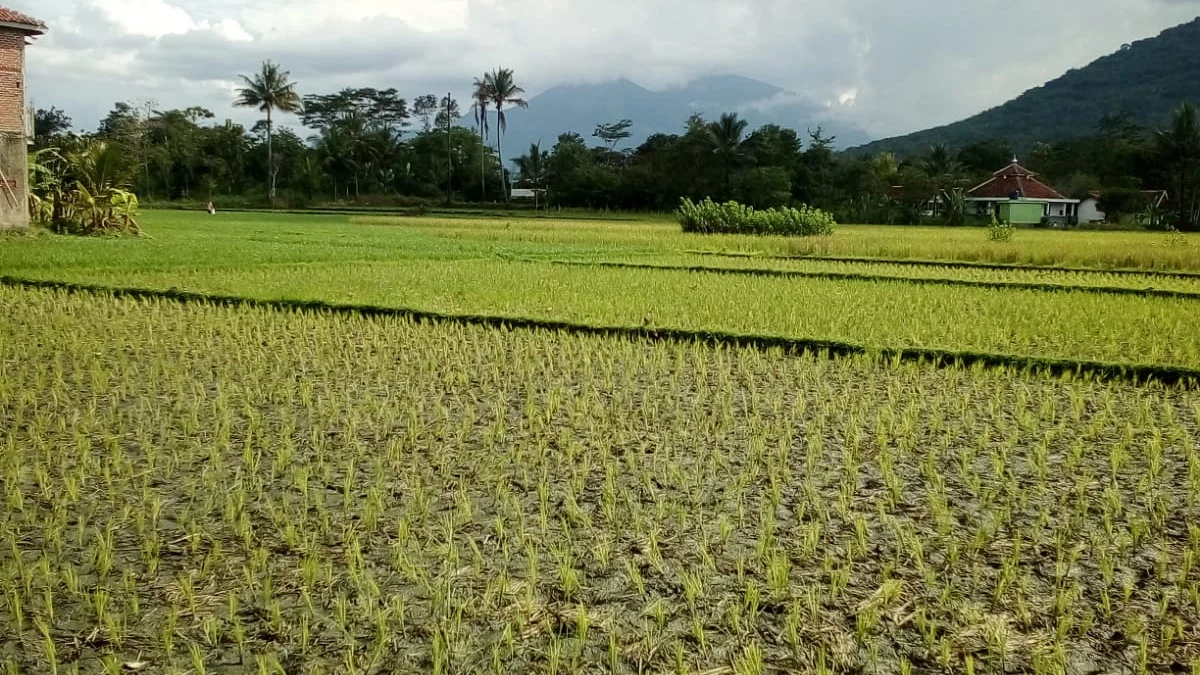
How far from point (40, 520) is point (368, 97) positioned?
61695 mm

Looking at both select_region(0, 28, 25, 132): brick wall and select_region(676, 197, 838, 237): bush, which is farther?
select_region(676, 197, 838, 237): bush

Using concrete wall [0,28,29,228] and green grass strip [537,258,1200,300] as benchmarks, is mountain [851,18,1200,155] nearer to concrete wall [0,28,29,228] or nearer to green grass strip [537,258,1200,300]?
green grass strip [537,258,1200,300]

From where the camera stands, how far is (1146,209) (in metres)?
39.2

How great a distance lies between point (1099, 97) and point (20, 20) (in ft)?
229

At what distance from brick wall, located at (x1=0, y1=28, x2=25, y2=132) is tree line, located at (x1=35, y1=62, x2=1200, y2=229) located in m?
22.7

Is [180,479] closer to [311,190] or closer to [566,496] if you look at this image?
[566,496]

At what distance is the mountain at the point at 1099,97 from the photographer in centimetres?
6631

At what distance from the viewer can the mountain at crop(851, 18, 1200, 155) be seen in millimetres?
66312

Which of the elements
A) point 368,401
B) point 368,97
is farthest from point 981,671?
point 368,97

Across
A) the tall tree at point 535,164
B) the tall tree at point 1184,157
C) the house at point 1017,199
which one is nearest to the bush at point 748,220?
the house at point 1017,199

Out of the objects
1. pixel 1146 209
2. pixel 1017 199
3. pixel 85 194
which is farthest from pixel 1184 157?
pixel 85 194

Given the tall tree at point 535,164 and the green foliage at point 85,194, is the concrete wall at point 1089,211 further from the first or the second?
the green foliage at point 85,194

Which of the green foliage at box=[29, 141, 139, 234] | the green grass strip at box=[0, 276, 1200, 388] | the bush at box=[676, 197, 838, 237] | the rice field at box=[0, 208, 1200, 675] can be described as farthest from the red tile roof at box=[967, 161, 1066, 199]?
the green grass strip at box=[0, 276, 1200, 388]

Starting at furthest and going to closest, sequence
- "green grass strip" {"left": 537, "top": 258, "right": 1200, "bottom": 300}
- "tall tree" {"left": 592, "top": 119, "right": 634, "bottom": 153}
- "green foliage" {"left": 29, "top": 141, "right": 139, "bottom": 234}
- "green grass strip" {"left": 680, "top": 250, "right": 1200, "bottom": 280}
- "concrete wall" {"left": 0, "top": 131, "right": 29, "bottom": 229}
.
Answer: "tall tree" {"left": 592, "top": 119, "right": 634, "bottom": 153} → "green foliage" {"left": 29, "top": 141, "right": 139, "bottom": 234} → "concrete wall" {"left": 0, "top": 131, "right": 29, "bottom": 229} → "green grass strip" {"left": 680, "top": 250, "right": 1200, "bottom": 280} → "green grass strip" {"left": 537, "top": 258, "right": 1200, "bottom": 300}
